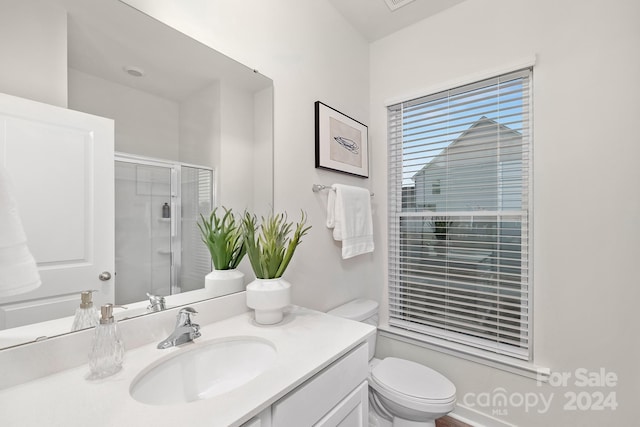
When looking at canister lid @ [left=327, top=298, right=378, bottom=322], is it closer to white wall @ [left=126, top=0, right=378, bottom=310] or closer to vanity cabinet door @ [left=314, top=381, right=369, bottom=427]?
white wall @ [left=126, top=0, right=378, bottom=310]

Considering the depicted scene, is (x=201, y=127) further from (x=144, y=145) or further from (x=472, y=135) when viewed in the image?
(x=472, y=135)

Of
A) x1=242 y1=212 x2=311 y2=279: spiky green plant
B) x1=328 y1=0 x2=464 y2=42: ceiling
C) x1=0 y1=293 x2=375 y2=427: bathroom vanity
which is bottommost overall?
x1=0 y1=293 x2=375 y2=427: bathroom vanity

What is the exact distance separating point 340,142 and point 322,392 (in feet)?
4.40

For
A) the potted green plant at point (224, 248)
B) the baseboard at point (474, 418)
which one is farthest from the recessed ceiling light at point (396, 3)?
the baseboard at point (474, 418)

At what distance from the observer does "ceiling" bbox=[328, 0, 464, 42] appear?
1.69m

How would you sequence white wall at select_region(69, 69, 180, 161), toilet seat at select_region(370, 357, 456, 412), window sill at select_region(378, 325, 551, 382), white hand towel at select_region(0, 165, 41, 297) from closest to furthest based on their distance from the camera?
white hand towel at select_region(0, 165, 41, 297) < white wall at select_region(69, 69, 180, 161) < toilet seat at select_region(370, 357, 456, 412) < window sill at select_region(378, 325, 551, 382)

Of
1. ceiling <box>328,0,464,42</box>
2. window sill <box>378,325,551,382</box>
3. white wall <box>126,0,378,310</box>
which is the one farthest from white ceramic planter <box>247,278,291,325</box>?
ceiling <box>328,0,464,42</box>

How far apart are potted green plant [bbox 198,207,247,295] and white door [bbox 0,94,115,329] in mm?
321

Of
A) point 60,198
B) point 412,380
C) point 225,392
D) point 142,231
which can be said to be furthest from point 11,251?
point 412,380

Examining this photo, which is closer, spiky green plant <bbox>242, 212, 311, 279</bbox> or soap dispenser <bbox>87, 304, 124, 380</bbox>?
soap dispenser <bbox>87, 304, 124, 380</bbox>

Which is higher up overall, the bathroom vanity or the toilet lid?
the bathroom vanity

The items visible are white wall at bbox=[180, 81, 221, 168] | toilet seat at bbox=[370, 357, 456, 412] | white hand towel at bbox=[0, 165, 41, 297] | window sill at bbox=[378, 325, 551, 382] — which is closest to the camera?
white hand towel at bbox=[0, 165, 41, 297]

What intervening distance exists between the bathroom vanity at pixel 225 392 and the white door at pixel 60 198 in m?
0.11

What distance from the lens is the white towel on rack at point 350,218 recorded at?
1.59 metres
